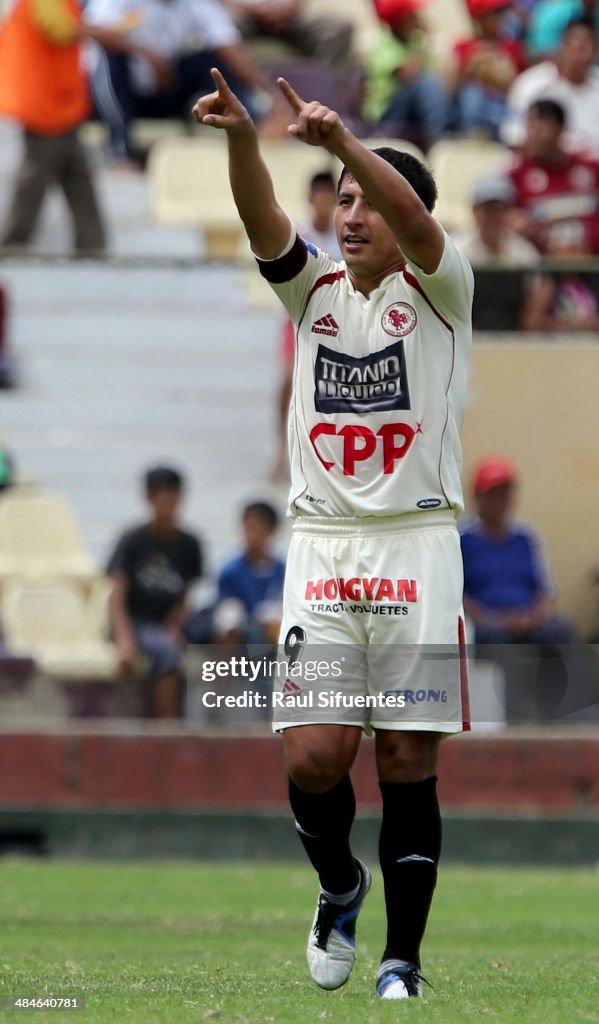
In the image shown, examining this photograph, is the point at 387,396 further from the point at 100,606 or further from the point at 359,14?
the point at 359,14

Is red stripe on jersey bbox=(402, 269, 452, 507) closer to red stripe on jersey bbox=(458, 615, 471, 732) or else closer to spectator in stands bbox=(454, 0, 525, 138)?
red stripe on jersey bbox=(458, 615, 471, 732)

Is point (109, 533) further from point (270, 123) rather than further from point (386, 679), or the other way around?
point (386, 679)

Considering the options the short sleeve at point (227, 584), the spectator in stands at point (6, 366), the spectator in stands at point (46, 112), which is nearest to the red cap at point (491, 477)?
the short sleeve at point (227, 584)

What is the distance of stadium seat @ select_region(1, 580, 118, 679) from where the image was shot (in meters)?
12.8

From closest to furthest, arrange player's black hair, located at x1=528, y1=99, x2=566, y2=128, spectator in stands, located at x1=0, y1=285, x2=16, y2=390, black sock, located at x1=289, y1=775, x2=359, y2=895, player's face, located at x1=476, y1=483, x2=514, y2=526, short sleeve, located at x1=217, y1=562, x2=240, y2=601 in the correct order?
black sock, located at x1=289, y1=775, x2=359, y2=895 → short sleeve, located at x1=217, y1=562, x2=240, y2=601 → player's face, located at x1=476, y1=483, x2=514, y2=526 → player's black hair, located at x1=528, y1=99, x2=566, y2=128 → spectator in stands, located at x1=0, y1=285, x2=16, y2=390

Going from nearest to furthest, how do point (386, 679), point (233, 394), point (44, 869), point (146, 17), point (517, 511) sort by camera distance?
point (386, 679), point (44, 869), point (517, 511), point (233, 394), point (146, 17)

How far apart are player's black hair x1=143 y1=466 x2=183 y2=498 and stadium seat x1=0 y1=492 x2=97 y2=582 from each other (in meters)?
0.89

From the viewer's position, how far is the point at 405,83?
18.1 metres

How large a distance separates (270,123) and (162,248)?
1444 millimetres

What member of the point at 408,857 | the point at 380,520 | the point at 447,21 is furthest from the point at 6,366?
the point at 408,857

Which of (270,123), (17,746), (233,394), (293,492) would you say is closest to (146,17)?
(270,123)

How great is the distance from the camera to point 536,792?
490 inches

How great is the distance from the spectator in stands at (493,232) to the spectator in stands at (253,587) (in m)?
2.38

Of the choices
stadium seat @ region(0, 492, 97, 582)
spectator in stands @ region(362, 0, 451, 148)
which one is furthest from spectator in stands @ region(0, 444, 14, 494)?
spectator in stands @ region(362, 0, 451, 148)
